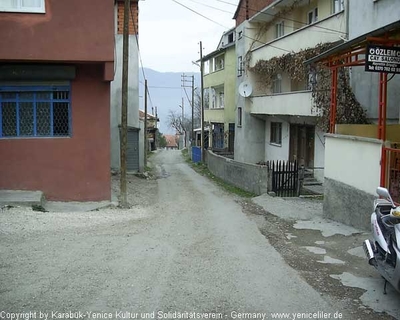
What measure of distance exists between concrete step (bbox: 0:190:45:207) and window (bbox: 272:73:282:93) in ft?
55.5

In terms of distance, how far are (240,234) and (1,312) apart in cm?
539

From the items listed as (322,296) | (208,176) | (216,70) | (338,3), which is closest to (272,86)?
(208,176)

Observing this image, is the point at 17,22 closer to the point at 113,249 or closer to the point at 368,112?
the point at 113,249

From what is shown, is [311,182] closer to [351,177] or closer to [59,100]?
[351,177]

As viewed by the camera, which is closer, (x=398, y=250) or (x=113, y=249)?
(x=398, y=250)

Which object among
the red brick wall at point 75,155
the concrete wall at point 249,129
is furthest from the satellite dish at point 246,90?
the red brick wall at point 75,155

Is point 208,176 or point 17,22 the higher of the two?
point 17,22

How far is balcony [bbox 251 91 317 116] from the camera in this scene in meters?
19.2

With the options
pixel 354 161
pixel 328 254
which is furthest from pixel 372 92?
pixel 328 254

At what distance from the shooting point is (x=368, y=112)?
14.2 m

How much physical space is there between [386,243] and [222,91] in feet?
119

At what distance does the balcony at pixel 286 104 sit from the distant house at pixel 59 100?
31.5ft

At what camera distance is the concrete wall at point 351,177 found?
29.2 ft

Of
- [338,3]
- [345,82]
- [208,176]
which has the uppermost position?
[338,3]
